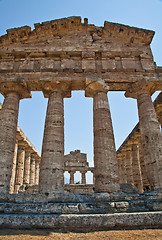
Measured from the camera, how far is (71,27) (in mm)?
14758

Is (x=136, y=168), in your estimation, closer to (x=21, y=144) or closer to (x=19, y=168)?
(x=19, y=168)

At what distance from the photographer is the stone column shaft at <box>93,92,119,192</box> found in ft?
31.3

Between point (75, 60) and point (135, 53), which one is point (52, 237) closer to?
point (75, 60)

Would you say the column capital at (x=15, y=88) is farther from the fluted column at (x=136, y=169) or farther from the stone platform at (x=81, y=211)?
the fluted column at (x=136, y=169)

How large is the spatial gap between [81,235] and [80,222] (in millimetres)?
611

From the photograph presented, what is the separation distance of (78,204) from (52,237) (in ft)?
7.76

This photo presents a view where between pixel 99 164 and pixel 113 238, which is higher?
pixel 99 164

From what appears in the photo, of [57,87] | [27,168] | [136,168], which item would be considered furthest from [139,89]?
[27,168]

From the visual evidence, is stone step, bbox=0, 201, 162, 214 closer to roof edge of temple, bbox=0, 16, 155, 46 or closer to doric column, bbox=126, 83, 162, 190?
doric column, bbox=126, 83, 162, 190

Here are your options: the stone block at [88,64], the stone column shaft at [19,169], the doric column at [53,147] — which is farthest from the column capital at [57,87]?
the stone column shaft at [19,169]

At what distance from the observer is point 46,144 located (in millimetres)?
10656

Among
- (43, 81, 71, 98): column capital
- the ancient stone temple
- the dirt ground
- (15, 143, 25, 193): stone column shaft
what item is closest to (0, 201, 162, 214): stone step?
the ancient stone temple

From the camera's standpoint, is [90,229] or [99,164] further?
[99,164]

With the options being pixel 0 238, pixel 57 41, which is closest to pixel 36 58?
pixel 57 41
